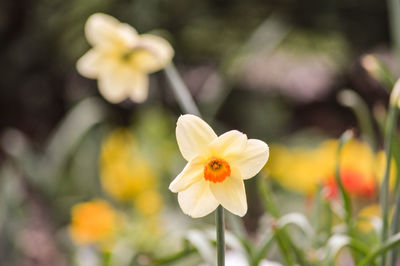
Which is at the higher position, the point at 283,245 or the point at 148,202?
the point at 148,202

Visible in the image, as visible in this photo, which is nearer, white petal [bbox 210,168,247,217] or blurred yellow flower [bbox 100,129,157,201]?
white petal [bbox 210,168,247,217]

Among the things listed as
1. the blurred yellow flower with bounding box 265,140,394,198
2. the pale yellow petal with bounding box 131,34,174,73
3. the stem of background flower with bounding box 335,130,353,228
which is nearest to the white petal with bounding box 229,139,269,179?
the stem of background flower with bounding box 335,130,353,228

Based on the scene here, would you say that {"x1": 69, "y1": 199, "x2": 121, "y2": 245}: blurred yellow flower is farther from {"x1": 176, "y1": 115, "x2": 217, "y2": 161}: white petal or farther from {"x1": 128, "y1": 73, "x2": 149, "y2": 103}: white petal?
{"x1": 176, "y1": 115, "x2": 217, "y2": 161}: white petal

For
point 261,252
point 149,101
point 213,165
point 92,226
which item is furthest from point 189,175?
point 149,101

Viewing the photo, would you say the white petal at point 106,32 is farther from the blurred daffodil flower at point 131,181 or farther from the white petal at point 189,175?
the blurred daffodil flower at point 131,181

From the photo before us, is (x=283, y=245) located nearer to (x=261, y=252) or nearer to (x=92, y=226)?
(x=261, y=252)

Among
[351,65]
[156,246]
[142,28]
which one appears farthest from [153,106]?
[351,65]

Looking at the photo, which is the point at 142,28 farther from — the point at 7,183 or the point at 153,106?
the point at 7,183

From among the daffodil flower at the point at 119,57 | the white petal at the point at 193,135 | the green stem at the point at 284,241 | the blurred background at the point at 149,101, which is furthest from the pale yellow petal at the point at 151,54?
the blurred background at the point at 149,101
